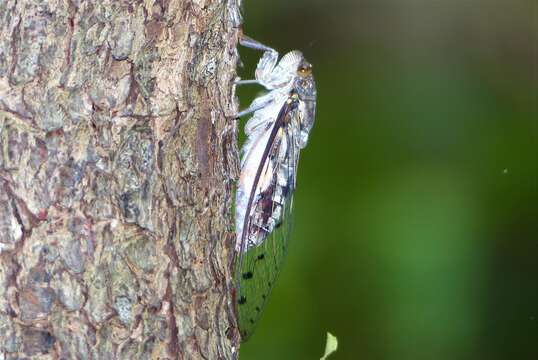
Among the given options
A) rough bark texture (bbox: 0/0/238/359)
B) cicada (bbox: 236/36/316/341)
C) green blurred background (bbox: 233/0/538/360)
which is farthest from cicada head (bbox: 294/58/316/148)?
green blurred background (bbox: 233/0/538/360)

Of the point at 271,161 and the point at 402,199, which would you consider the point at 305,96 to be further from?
the point at 402,199

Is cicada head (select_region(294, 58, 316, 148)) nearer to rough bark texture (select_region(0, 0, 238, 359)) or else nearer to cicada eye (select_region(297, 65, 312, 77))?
cicada eye (select_region(297, 65, 312, 77))

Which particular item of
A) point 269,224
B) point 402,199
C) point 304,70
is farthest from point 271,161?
point 402,199

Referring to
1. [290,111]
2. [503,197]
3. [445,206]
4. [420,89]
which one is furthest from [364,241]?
[290,111]

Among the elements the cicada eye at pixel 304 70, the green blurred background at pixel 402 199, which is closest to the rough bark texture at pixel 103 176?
the cicada eye at pixel 304 70

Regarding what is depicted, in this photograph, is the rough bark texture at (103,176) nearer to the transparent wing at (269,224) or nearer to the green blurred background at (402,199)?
the transparent wing at (269,224)
